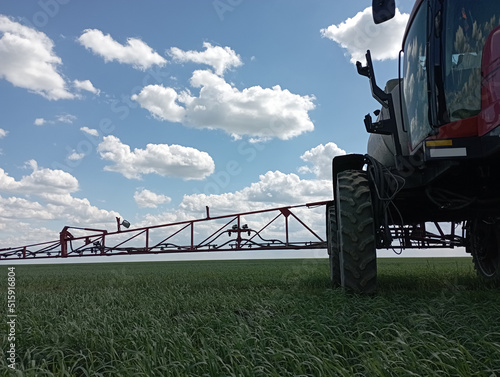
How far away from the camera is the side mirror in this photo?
3736 mm

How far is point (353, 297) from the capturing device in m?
4.24

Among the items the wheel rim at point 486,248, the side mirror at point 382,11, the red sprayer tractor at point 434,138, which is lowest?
the wheel rim at point 486,248

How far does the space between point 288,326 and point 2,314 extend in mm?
3358

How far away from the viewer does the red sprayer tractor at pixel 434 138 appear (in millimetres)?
3678

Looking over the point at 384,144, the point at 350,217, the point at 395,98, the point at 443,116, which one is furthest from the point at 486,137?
the point at 384,144

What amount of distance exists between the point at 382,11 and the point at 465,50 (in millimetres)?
879

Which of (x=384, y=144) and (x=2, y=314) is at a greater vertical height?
(x=384, y=144)

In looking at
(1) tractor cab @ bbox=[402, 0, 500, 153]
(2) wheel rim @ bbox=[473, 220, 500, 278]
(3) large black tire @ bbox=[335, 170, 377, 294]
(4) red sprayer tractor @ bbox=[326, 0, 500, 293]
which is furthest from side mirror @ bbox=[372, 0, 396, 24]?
(2) wheel rim @ bbox=[473, 220, 500, 278]

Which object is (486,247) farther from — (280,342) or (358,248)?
(280,342)

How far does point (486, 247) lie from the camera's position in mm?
6289

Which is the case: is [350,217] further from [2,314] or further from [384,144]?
[2,314]

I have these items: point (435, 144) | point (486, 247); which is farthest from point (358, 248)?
point (486, 247)

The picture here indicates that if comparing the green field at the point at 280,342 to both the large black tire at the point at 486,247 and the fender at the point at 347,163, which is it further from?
the large black tire at the point at 486,247

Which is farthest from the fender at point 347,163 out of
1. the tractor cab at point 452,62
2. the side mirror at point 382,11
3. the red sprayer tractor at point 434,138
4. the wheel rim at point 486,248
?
the wheel rim at point 486,248
